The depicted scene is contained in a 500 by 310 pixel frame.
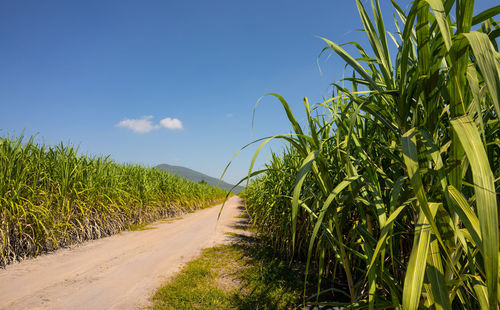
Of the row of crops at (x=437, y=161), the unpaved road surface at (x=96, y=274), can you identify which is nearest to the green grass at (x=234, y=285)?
the unpaved road surface at (x=96, y=274)

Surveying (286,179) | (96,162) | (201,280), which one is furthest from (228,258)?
(96,162)

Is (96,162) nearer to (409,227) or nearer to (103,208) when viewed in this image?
(103,208)

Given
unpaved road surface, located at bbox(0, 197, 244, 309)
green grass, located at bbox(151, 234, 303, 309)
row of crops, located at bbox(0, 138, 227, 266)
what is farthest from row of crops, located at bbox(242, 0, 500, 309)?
row of crops, located at bbox(0, 138, 227, 266)

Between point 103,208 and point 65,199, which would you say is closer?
point 65,199

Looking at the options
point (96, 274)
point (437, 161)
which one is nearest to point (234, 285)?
point (96, 274)

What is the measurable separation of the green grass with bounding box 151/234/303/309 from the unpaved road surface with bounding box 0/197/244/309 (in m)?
0.26

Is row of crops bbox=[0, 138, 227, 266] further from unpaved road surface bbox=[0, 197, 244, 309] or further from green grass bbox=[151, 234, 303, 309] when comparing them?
green grass bbox=[151, 234, 303, 309]

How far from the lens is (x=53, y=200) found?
415 centimetres

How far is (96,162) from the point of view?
18.9 feet

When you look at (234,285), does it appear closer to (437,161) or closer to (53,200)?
(437,161)

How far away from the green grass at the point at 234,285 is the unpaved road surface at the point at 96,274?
10.2 inches

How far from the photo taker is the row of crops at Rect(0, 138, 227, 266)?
131 inches

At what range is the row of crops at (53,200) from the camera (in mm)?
3320

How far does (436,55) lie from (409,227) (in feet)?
2.81
